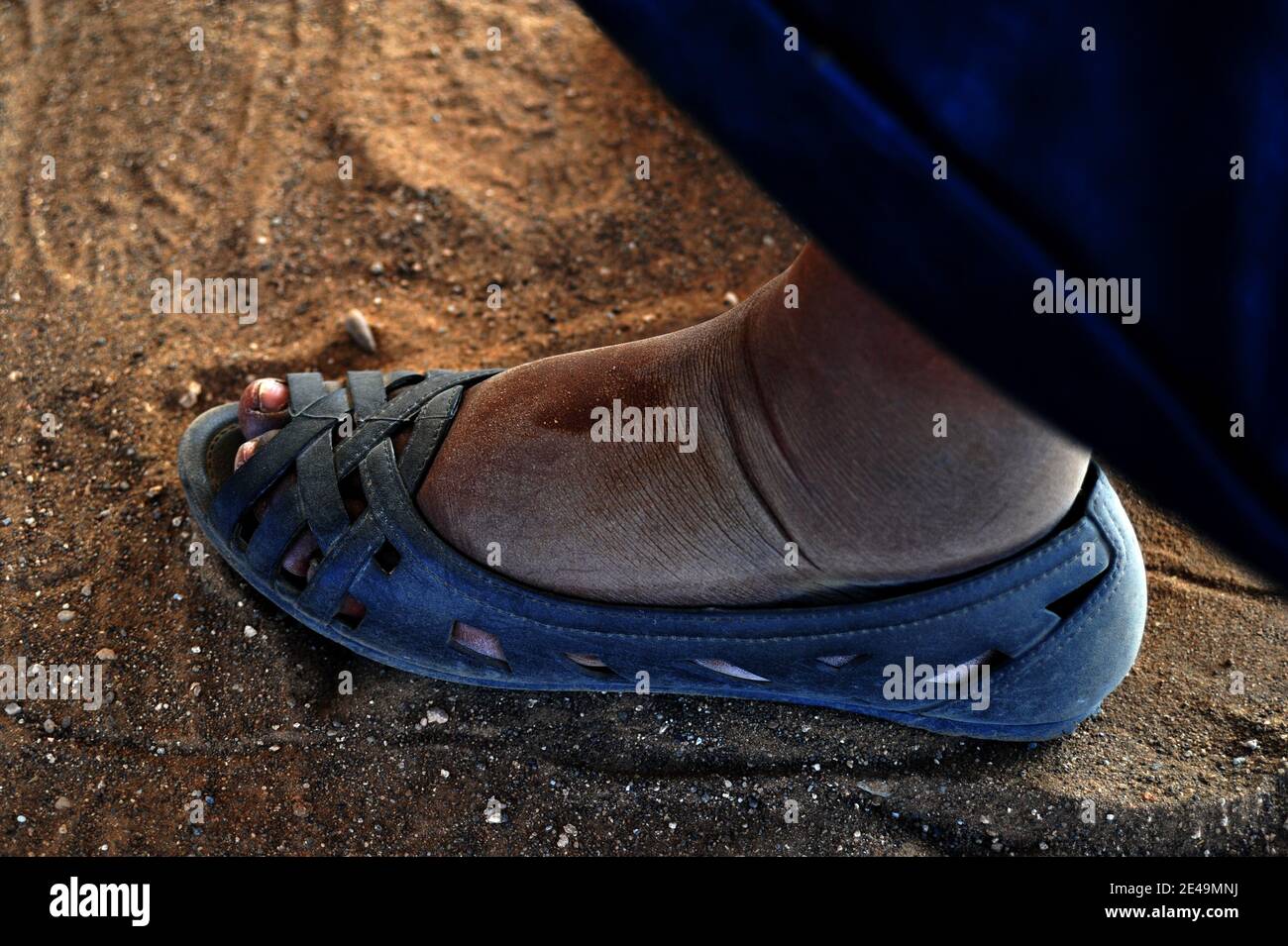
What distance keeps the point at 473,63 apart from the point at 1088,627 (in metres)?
1.45

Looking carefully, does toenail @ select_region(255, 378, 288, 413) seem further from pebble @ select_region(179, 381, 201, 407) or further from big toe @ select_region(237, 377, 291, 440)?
pebble @ select_region(179, 381, 201, 407)

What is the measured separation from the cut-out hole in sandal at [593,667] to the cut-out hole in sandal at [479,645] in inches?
3.1

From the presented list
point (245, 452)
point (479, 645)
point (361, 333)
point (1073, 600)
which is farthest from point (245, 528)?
point (1073, 600)

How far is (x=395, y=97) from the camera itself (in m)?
1.80

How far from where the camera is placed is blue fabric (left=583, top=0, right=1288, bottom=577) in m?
0.45

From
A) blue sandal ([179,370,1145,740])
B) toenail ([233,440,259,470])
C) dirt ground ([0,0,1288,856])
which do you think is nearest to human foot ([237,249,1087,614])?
blue sandal ([179,370,1145,740])

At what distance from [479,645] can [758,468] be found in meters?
0.38

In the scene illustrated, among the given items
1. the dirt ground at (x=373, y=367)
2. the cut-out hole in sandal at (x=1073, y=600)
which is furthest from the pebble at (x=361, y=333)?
the cut-out hole in sandal at (x=1073, y=600)

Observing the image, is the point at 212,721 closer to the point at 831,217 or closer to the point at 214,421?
the point at 214,421

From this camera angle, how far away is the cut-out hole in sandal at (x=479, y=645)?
112cm

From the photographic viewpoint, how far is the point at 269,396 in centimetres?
122

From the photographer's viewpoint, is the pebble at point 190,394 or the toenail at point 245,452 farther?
the pebble at point 190,394

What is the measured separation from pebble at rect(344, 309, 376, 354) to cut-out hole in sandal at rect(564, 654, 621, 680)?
0.65m

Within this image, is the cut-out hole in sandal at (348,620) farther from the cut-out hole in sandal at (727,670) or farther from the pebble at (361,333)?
the pebble at (361,333)
